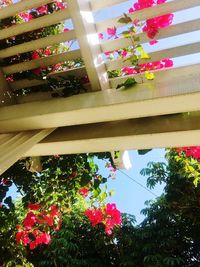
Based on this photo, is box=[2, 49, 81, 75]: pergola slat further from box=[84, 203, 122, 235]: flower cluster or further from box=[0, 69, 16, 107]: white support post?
box=[84, 203, 122, 235]: flower cluster

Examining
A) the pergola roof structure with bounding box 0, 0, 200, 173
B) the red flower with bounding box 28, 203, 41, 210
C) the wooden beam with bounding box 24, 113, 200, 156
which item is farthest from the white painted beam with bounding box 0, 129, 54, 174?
the red flower with bounding box 28, 203, 41, 210

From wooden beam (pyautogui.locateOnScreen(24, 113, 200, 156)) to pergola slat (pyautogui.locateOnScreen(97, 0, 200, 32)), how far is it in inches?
23.3

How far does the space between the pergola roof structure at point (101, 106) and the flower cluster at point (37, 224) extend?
1436mm

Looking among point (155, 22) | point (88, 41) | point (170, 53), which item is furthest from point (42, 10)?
point (170, 53)

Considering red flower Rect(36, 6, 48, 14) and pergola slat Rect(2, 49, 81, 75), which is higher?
red flower Rect(36, 6, 48, 14)

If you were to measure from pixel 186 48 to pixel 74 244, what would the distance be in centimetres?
704

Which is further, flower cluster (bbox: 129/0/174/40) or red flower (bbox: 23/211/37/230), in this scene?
red flower (bbox: 23/211/37/230)

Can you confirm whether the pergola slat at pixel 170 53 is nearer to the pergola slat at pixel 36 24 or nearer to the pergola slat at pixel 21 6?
the pergola slat at pixel 36 24

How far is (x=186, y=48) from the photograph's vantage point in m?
2.07

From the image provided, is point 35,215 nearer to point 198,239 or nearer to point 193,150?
point 193,150

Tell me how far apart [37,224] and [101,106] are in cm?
267

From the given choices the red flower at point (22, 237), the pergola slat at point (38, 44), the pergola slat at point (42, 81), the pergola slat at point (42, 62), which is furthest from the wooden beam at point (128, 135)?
the red flower at point (22, 237)

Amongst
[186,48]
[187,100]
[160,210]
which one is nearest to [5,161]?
[187,100]

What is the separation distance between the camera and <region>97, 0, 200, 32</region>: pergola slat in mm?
1957
